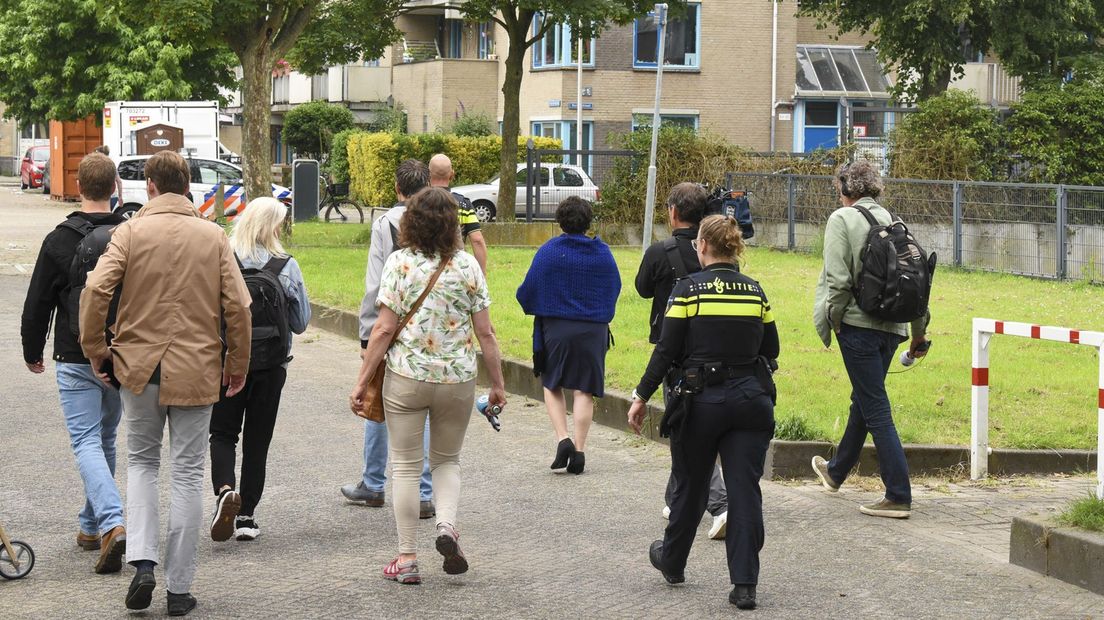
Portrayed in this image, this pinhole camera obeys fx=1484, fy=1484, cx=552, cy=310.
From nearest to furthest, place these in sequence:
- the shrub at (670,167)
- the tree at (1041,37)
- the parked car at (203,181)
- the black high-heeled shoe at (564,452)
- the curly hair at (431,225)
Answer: the curly hair at (431,225) < the black high-heeled shoe at (564,452) < the shrub at (670,167) < the tree at (1041,37) < the parked car at (203,181)

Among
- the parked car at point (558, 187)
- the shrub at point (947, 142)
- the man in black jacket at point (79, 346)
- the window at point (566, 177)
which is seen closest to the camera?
the man in black jacket at point (79, 346)

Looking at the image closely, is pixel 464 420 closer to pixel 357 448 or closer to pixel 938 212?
pixel 357 448


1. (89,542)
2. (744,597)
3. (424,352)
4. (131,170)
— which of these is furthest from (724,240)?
(131,170)

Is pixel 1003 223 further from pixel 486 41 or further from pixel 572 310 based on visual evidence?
pixel 486 41

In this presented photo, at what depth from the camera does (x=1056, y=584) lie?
657 centimetres

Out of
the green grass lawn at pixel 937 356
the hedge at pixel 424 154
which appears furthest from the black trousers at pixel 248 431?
the hedge at pixel 424 154

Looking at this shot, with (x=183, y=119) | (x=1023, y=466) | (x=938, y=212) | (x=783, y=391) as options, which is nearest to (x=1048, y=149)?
(x=938, y=212)

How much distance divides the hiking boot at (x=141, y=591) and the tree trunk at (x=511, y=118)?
22.1m

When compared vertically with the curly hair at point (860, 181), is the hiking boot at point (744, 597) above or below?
below

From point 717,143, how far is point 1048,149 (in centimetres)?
592

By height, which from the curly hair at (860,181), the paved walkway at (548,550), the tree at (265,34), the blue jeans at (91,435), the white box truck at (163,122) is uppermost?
the tree at (265,34)

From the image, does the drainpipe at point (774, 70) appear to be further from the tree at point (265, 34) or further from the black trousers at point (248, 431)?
the black trousers at point (248, 431)

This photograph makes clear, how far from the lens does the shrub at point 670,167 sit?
90.7 feet

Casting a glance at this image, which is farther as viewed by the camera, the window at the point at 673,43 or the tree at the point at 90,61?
the tree at the point at 90,61
